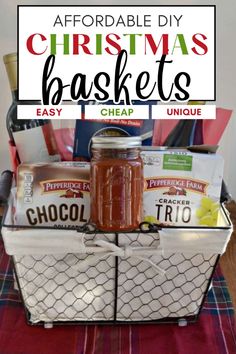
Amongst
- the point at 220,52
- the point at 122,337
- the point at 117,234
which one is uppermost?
the point at 220,52

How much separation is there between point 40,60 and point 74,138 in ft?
0.50

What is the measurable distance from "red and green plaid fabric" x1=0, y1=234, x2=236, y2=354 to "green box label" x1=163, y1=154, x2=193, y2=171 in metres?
0.22

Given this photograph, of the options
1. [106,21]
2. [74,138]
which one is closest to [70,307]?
[74,138]

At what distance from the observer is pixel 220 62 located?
0.97m

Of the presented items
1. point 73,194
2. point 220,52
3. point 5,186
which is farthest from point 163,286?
point 220,52

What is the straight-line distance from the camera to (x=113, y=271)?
1.90ft

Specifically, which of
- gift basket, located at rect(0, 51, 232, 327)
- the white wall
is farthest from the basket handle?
the white wall

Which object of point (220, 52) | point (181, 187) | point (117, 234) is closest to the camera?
point (117, 234)

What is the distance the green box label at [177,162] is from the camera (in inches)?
25.9

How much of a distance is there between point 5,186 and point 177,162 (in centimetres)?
27

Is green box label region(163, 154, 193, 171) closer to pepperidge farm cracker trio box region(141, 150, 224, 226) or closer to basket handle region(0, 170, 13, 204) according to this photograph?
pepperidge farm cracker trio box region(141, 150, 224, 226)

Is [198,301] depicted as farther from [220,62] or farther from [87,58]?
[220,62]

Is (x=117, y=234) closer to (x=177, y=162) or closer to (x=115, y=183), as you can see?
(x=115, y=183)

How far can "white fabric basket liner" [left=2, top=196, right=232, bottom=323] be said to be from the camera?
55 cm
